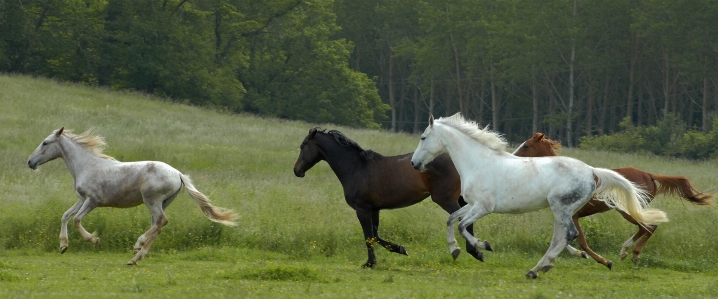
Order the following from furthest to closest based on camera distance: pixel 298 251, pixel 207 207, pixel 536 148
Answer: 1. pixel 298 251
2. pixel 536 148
3. pixel 207 207

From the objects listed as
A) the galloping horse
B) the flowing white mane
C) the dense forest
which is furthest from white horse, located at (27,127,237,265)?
the dense forest

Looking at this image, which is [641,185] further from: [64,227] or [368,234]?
[64,227]

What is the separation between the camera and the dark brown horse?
41.8 ft

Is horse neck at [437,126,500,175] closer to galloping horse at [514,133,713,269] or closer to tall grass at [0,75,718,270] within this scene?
galloping horse at [514,133,713,269]

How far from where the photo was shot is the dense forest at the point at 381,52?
5659 cm

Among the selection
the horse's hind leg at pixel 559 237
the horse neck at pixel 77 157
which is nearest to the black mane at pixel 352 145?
the horse's hind leg at pixel 559 237

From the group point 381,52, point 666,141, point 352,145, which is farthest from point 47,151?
point 381,52

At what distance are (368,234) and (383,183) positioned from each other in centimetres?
70

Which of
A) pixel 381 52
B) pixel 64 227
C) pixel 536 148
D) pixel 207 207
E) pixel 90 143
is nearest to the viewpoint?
pixel 64 227

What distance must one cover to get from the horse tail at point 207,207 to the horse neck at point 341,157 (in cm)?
155

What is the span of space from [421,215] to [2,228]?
6655 millimetres

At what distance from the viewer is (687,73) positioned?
194 ft

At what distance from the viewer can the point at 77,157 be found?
1348 cm

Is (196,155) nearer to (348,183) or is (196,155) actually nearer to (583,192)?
(348,183)
